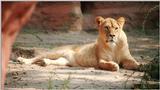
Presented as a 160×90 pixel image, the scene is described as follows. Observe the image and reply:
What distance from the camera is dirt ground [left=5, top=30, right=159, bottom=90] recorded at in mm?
2166

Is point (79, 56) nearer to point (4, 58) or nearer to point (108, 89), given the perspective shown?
point (108, 89)

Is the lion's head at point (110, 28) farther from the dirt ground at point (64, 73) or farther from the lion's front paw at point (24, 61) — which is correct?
the lion's front paw at point (24, 61)

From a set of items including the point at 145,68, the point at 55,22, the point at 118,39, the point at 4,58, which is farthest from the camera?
the point at 55,22

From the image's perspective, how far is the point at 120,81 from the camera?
91.6 inches

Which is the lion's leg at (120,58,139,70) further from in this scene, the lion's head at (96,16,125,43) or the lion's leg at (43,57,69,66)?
the lion's leg at (43,57,69,66)

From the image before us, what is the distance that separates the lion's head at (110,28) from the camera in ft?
8.24

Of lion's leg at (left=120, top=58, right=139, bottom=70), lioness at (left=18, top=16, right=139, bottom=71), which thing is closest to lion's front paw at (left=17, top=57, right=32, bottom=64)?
lioness at (left=18, top=16, right=139, bottom=71)

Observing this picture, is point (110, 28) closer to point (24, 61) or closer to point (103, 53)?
point (103, 53)

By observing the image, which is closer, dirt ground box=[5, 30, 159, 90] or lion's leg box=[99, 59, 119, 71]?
dirt ground box=[5, 30, 159, 90]

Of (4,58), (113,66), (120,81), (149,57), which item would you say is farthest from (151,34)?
Answer: (4,58)

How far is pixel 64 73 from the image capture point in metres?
2.33

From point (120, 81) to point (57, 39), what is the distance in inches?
36.7

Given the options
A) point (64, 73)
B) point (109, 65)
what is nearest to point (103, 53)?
point (109, 65)

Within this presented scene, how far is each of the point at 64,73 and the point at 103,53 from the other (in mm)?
426
